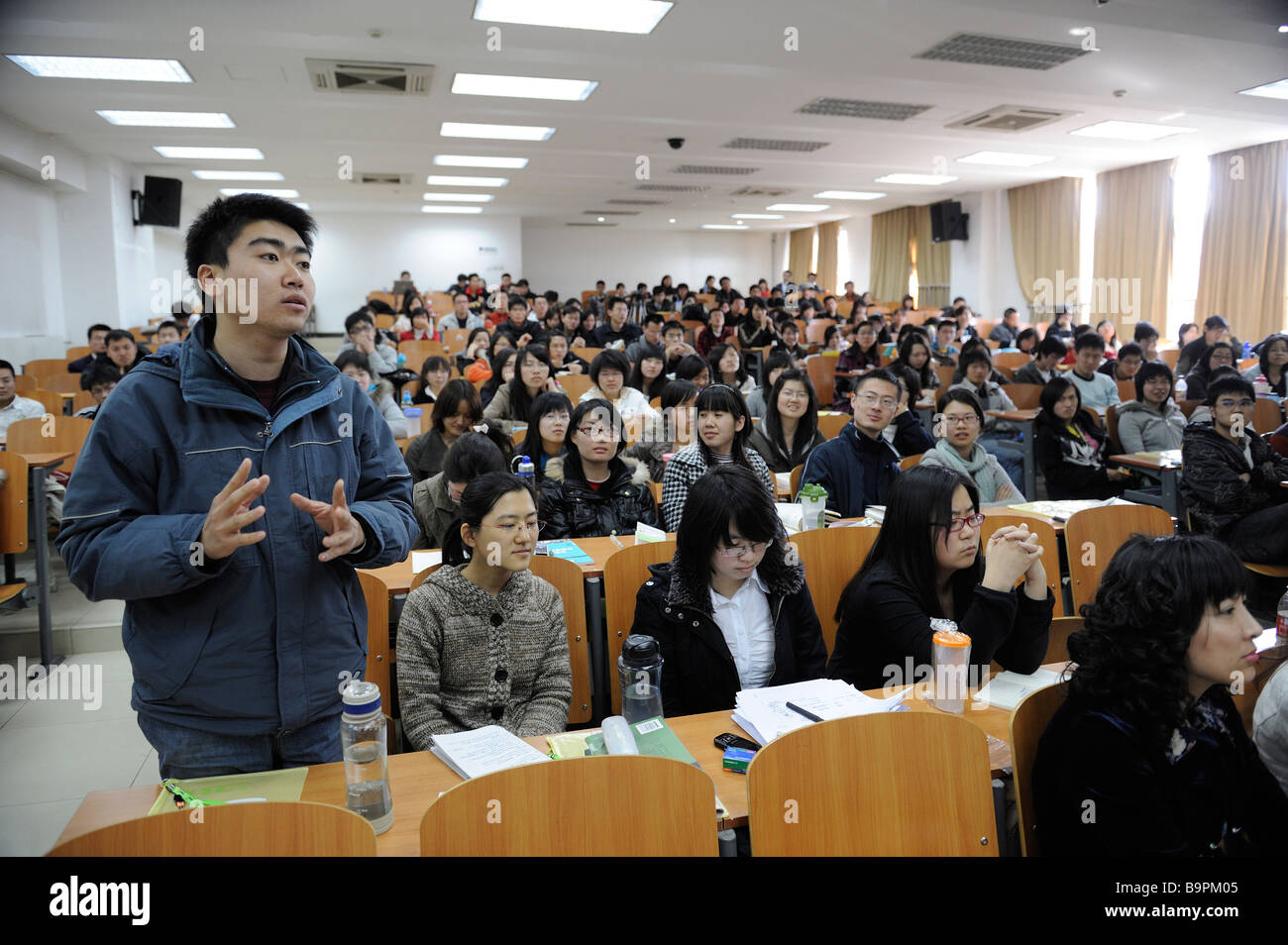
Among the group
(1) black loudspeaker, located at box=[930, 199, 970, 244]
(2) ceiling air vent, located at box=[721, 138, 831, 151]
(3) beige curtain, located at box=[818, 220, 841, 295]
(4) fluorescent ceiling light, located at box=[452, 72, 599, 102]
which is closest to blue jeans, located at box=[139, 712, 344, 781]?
(4) fluorescent ceiling light, located at box=[452, 72, 599, 102]

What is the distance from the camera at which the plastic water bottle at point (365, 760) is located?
1.38 m

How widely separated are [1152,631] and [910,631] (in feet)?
2.11

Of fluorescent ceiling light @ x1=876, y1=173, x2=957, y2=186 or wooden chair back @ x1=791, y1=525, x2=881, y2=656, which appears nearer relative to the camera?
wooden chair back @ x1=791, y1=525, x2=881, y2=656

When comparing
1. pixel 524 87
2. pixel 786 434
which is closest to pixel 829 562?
pixel 786 434

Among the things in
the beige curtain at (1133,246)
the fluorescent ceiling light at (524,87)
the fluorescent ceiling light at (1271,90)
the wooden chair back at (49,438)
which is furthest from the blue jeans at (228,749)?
the beige curtain at (1133,246)

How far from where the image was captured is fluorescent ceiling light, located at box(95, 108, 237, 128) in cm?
758

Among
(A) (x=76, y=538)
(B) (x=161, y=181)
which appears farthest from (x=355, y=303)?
(A) (x=76, y=538)

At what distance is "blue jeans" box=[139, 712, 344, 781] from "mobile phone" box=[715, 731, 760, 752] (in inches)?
29.7

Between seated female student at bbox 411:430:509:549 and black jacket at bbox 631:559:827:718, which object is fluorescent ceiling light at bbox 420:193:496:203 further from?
black jacket at bbox 631:559:827:718

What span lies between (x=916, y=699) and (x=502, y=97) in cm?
676

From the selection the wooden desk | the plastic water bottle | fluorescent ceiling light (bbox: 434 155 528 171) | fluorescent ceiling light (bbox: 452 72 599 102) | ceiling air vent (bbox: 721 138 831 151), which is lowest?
the wooden desk

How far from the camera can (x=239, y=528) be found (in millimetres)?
1216
